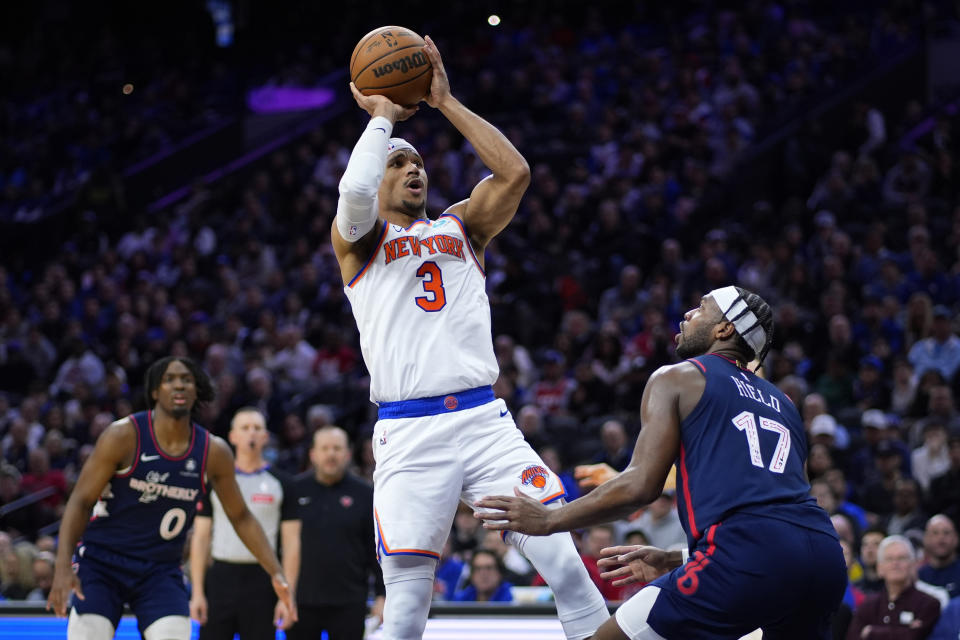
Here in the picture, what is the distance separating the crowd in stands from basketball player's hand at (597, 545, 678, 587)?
15.7ft

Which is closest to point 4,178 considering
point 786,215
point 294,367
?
point 294,367

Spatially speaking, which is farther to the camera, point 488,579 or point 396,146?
point 488,579

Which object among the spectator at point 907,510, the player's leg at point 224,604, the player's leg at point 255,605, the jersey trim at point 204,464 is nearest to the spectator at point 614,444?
the spectator at point 907,510

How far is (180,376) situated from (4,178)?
16.6 metres

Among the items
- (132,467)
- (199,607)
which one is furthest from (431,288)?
(199,607)

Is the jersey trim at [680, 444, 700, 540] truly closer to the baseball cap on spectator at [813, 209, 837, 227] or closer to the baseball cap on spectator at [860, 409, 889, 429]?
the baseball cap on spectator at [860, 409, 889, 429]

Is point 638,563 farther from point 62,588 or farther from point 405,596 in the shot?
point 62,588

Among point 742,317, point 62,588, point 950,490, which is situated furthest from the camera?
point 950,490

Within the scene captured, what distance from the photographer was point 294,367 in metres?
14.5

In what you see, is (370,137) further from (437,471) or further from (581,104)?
(581,104)

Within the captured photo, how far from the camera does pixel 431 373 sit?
4.80 m

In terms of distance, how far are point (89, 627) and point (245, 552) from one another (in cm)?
229

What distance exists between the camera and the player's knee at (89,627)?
590 cm

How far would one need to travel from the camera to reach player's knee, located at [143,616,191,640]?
594 centimetres
